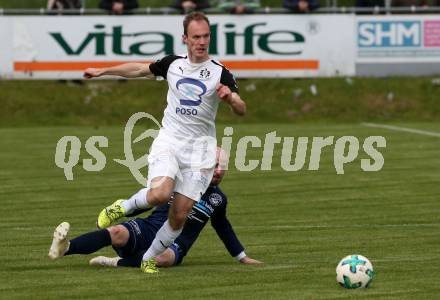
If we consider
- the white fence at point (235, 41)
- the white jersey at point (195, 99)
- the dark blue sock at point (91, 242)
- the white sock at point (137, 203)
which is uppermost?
the white jersey at point (195, 99)

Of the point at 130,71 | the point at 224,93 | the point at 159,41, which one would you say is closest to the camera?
the point at 224,93

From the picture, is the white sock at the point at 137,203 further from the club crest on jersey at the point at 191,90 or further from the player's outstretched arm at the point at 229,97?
the player's outstretched arm at the point at 229,97

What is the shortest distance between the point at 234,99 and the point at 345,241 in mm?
3093

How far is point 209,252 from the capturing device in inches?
488

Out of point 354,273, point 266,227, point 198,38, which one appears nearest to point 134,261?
point 198,38

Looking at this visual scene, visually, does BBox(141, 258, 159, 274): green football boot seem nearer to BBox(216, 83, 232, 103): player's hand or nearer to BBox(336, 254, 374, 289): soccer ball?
BBox(216, 83, 232, 103): player's hand

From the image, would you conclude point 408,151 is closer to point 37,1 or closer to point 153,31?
point 153,31

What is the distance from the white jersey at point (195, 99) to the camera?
11.1 metres

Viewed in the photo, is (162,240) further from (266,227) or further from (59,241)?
(266,227)

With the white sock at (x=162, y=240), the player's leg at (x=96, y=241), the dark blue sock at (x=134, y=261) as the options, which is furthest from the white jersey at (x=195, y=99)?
the dark blue sock at (x=134, y=261)

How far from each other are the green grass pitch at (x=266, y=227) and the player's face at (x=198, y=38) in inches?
77.7

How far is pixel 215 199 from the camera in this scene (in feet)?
36.9

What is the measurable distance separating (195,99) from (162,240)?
1328 mm

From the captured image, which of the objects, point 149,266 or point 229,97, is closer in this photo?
point 229,97
